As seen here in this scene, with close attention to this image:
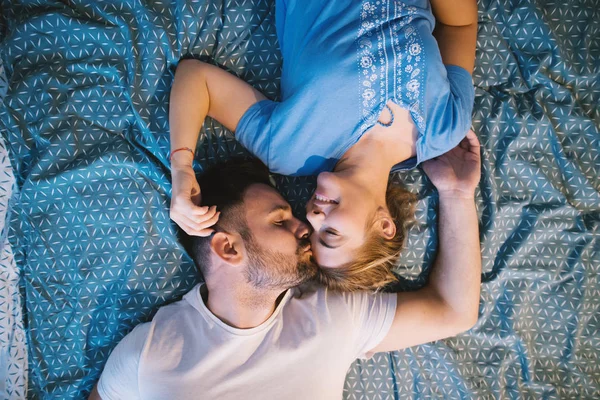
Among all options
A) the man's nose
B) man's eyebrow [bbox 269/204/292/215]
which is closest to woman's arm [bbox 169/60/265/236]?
man's eyebrow [bbox 269/204/292/215]

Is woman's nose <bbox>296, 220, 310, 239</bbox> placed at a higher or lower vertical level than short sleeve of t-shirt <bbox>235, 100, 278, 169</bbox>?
lower

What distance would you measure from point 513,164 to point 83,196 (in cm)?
187

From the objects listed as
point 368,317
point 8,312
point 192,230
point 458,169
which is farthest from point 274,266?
→ point 8,312

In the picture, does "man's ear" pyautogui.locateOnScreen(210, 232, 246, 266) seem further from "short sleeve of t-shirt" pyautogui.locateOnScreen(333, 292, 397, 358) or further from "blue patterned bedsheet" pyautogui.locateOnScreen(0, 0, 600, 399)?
"short sleeve of t-shirt" pyautogui.locateOnScreen(333, 292, 397, 358)

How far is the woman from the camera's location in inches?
69.4

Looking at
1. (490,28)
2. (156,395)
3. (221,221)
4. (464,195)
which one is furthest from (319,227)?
(490,28)

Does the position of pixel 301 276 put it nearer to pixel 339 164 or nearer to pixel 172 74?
pixel 339 164

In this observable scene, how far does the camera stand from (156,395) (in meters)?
1.78

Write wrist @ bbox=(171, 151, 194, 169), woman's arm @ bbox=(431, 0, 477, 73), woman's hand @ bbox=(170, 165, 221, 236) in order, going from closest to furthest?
1. woman's hand @ bbox=(170, 165, 221, 236)
2. wrist @ bbox=(171, 151, 194, 169)
3. woman's arm @ bbox=(431, 0, 477, 73)

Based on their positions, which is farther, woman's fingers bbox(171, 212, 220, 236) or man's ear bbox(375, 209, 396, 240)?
man's ear bbox(375, 209, 396, 240)

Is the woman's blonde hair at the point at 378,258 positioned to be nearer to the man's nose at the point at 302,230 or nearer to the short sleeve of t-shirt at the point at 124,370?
the man's nose at the point at 302,230

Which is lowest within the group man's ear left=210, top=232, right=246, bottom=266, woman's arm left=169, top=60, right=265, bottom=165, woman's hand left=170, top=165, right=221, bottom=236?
man's ear left=210, top=232, right=246, bottom=266

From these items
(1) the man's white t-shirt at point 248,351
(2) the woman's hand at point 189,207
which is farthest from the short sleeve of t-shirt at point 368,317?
(2) the woman's hand at point 189,207

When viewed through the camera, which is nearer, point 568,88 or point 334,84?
point 334,84
